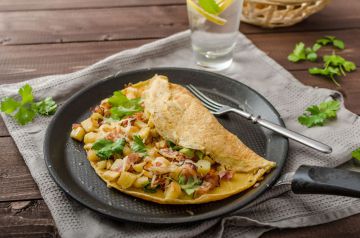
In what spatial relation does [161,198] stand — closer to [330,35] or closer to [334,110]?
[334,110]

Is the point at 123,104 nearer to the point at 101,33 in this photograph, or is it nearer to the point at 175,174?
the point at 175,174

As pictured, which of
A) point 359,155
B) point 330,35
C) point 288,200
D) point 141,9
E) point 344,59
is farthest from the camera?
point 141,9

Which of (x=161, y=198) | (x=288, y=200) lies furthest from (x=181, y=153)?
(x=288, y=200)

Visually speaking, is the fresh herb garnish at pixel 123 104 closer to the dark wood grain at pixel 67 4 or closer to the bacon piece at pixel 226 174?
the bacon piece at pixel 226 174

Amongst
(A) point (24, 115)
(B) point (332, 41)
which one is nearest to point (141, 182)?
(A) point (24, 115)

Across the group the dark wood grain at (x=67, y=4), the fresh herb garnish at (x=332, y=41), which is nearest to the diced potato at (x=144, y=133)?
the fresh herb garnish at (x=332, y=41)

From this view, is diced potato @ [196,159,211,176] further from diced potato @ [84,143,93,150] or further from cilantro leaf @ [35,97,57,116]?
cilantro leaf @ [35,97,57,116]
